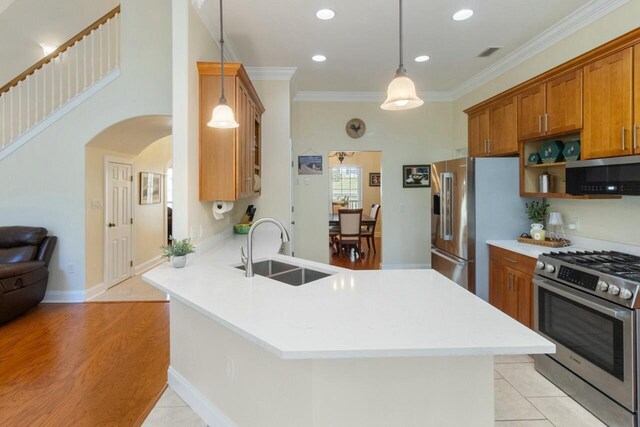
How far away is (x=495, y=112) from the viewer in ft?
13.0

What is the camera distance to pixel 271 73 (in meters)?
4.66

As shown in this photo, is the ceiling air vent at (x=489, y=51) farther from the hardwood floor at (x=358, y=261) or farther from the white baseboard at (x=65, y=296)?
the white baseboard at (x=65, y=296)

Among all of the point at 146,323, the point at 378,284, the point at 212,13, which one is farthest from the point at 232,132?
the point at 146,323

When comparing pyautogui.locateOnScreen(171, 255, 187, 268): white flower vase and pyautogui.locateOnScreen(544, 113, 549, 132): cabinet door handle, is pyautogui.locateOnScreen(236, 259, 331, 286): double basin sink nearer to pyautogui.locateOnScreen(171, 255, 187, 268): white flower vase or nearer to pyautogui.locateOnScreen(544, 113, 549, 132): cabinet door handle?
pyautogui.locateOnScreen(171, 255, 187, 268): white flower vase

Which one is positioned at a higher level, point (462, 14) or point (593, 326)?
point (462, 14)

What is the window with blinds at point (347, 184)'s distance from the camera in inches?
409

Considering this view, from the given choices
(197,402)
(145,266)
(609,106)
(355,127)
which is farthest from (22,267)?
(609,106)

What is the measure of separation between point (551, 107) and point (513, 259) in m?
1.46

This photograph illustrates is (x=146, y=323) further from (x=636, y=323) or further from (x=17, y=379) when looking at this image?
(x=636, y=323)

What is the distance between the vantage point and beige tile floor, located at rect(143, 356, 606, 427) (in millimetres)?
2059

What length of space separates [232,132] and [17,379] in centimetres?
252

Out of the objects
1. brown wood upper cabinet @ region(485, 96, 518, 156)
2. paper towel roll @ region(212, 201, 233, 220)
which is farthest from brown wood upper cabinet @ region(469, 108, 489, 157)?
paper towel roll @ region(212, 201, 233, 220)

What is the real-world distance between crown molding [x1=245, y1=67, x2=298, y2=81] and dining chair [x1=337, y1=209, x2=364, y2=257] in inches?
109

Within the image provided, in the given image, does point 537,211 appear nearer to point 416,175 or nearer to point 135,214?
point 416,175
